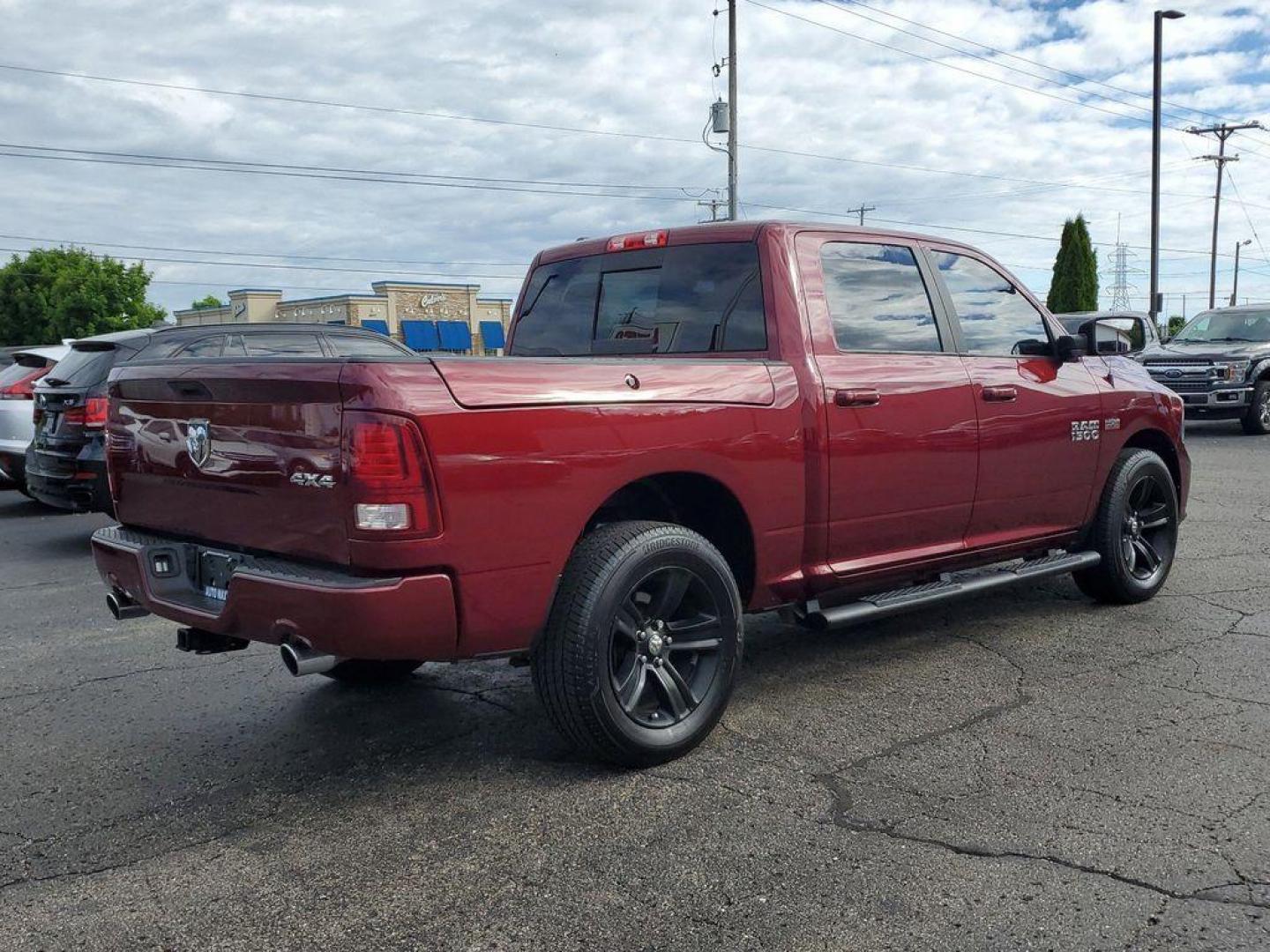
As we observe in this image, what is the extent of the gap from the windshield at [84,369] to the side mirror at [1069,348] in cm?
687

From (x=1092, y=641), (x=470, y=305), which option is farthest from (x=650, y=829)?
(x=470, y=305)

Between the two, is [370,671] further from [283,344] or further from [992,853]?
[283,344]

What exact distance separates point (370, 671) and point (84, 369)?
5404 mm

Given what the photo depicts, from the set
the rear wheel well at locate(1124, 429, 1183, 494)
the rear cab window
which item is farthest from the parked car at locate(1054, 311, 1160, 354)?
the rear cab window

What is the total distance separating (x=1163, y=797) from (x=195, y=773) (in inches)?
127

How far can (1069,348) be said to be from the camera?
558 cm

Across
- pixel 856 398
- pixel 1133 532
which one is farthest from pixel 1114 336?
pixel 856 398

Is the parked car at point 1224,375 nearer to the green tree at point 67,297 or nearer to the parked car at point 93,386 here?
the parked car at point 93,386

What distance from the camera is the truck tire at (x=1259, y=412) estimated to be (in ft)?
56.2

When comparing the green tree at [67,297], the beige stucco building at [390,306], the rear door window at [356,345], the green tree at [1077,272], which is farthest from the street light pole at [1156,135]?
the green tree at [67,297]

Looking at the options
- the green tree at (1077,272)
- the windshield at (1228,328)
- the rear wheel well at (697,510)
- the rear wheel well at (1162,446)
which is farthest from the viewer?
the green tree at (1077,272)

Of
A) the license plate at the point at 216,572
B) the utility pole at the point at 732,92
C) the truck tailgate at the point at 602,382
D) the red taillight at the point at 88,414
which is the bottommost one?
the license plate at the point at 216,572

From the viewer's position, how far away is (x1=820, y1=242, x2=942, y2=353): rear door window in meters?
4.77

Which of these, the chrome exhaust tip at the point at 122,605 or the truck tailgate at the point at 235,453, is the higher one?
the truck tailgate at the point at 235,453
